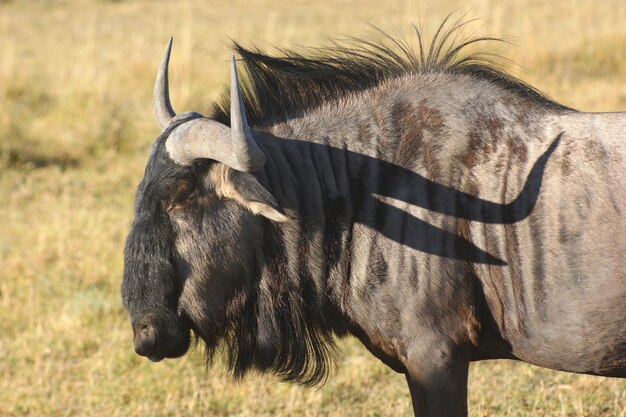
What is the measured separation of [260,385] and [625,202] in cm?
238

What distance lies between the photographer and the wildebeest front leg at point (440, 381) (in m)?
3.44

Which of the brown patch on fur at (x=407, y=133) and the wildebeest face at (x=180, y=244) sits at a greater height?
the brown patch on fur at (x=407, y=133)

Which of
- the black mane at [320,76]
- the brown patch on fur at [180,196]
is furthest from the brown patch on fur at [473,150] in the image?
the brown patch on fur at [180,196]

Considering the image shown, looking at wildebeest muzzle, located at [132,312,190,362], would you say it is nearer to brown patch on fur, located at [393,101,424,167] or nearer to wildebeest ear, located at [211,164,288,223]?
Answer: wildebeest ear, located at [211,164,288,223]

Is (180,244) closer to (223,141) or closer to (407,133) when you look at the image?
(223,141)

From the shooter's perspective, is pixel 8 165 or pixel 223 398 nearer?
pixel 223 398

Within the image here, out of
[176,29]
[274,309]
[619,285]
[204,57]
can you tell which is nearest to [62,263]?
[274,309]

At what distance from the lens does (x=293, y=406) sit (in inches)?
189

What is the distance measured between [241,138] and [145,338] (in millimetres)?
901

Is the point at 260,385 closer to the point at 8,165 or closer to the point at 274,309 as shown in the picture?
the point at 274,309

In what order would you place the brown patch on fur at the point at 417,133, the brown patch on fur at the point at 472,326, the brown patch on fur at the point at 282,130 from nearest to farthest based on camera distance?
the brown patch on fur at the point at 472,326 → the brown patch on fur at the point at 417,133 → the brown patch on fur at the point at 282,130

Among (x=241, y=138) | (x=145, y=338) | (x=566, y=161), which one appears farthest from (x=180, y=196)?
(x=566, y=161)

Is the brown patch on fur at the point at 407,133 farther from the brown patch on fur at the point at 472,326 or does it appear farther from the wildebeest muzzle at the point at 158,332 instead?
the wildebeest muzzle at the point at 158,332

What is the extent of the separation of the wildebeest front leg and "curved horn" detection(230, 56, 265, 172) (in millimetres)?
933
